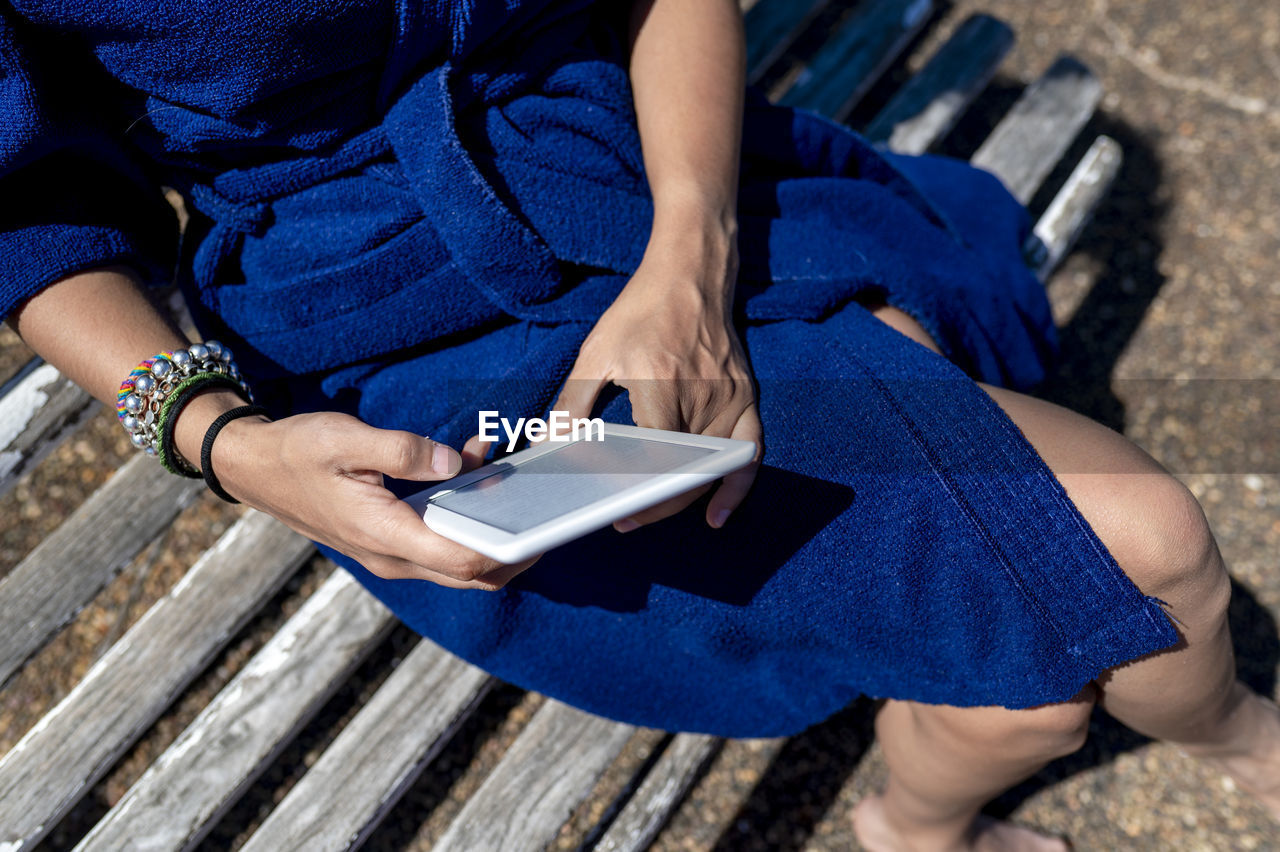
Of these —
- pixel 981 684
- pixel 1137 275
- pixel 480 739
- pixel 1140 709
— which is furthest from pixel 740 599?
pixel 1137 275

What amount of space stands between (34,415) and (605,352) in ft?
2.93

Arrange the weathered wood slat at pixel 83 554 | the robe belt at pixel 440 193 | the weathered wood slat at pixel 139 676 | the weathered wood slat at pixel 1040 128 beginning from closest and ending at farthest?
the robe belt at pixel 440 193
the weathered wood slat at pixel 139 676
the weathered wood slat at pixel 83 554
the weathered wood slat at pixel 1040 128

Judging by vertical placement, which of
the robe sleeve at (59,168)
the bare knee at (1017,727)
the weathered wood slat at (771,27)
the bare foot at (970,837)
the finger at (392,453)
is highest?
the robe sleeve at (59,168)

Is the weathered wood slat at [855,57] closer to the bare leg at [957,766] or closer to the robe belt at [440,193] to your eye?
the robe belt at [440,193]

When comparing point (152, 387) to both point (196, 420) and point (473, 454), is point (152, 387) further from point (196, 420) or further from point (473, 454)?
point (473, 454)

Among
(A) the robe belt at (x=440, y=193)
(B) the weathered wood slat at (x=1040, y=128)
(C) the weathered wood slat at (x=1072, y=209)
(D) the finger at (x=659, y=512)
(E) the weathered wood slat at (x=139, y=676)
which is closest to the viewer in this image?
(D) the finger at (x=659, y=512)

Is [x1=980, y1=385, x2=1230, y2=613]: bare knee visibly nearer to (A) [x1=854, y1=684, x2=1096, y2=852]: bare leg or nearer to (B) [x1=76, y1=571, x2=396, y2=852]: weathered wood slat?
(A) [x1=854, y1=684, x2=1096, y2=852]: bare leg

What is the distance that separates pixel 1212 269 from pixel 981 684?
1.54m

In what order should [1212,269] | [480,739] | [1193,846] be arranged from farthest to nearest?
[1212,269], [480,739], [1193,846]

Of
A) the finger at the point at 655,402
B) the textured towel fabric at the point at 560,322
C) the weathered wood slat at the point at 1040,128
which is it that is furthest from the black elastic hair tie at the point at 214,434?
the weathered wood slat at the point at 1040,128

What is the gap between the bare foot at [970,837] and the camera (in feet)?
4.82

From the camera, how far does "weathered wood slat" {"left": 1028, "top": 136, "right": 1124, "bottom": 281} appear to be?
181 cm

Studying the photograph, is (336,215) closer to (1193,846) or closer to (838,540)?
(838,540)

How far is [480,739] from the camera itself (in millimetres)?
1755
